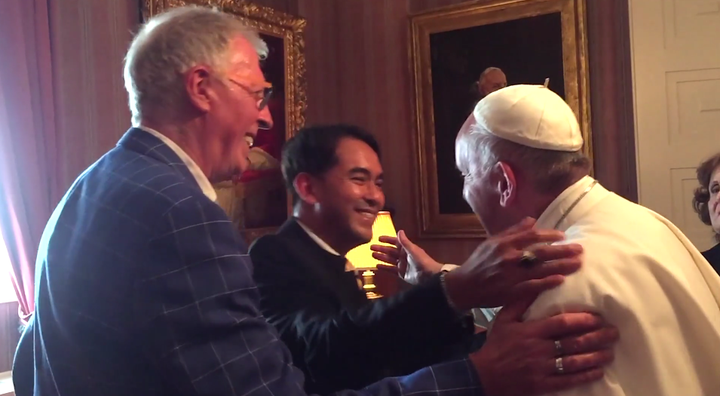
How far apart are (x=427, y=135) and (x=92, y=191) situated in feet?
9.45

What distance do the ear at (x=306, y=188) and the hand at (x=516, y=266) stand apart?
734 millimetres

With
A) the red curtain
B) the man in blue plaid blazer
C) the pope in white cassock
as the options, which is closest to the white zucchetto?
the pope in white cassock

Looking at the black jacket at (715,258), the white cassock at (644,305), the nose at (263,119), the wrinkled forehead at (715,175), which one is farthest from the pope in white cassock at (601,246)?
the wrinkled forehead at (715,175)

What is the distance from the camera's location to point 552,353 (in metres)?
1.08

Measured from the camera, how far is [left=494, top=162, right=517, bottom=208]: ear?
50.4 inches

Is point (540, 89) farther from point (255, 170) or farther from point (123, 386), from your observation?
point (255, 170)

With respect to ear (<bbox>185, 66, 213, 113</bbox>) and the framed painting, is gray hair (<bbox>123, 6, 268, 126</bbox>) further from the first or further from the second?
the framed painting

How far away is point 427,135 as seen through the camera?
378 centimetres

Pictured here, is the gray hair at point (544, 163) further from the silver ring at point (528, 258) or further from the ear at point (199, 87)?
the ear at point (199, 87)

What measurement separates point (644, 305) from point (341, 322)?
0.57m

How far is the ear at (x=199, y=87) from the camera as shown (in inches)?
45.3

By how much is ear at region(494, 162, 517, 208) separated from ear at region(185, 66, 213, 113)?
0.54 metres

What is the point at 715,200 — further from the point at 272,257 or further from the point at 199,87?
the point at 199,87

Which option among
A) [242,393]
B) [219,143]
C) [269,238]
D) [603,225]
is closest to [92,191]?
[219,143]
